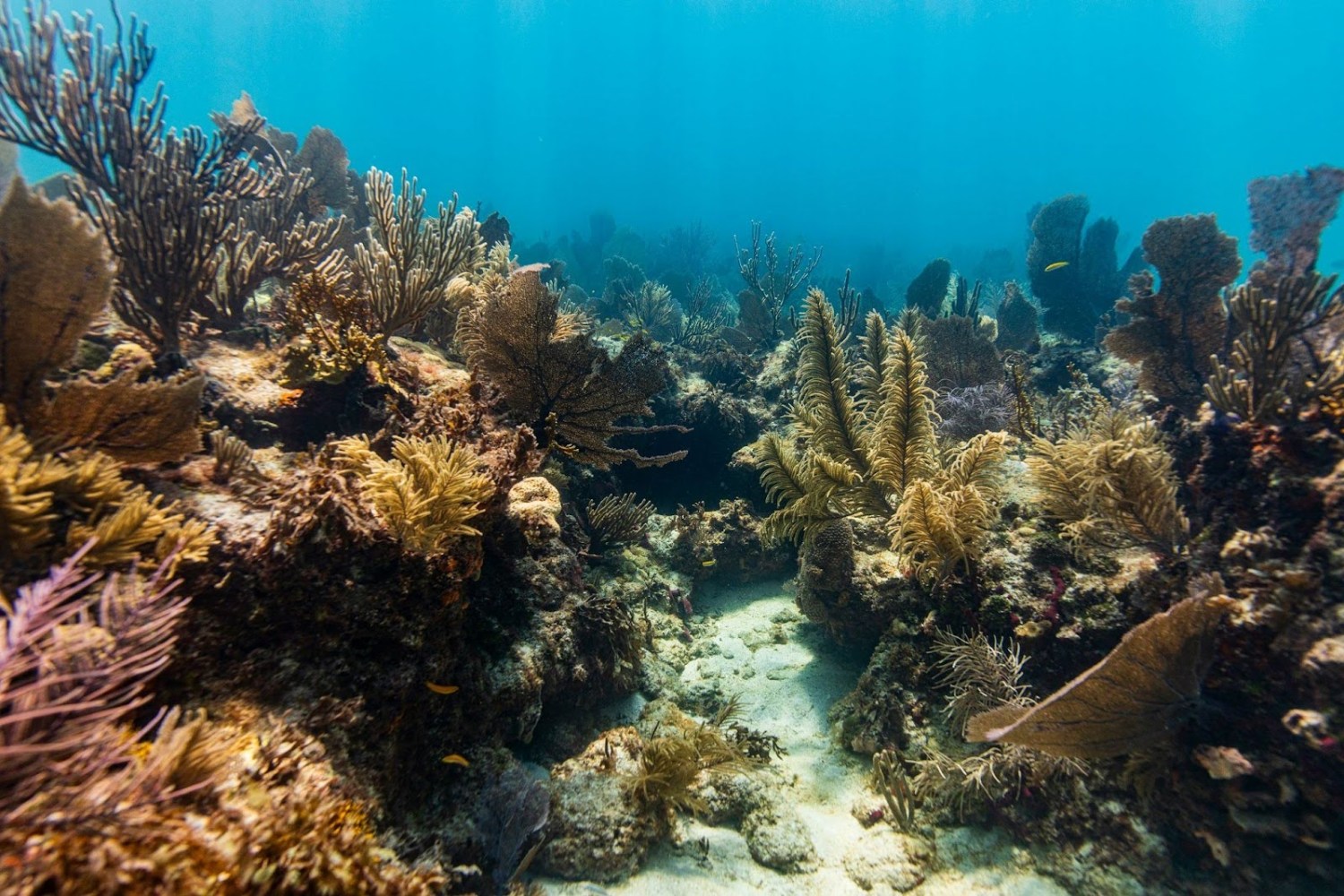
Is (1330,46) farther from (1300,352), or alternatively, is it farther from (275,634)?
(275,634)

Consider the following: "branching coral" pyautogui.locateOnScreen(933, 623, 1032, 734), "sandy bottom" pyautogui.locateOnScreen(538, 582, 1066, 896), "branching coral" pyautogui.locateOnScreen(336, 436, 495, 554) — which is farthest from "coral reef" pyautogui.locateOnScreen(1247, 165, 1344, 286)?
"branching coral" pyautogui.locateOnScreen(336, 436, 495, 554)

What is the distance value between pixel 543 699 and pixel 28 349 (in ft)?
10.3

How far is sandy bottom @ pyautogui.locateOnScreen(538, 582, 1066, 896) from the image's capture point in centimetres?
313

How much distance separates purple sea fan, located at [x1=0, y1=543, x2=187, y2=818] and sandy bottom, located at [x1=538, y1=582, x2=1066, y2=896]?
Result: 2373 millimetres

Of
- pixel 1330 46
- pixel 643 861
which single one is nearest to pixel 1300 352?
pixel 643 861

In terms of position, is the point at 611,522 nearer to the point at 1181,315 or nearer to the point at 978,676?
the point at 978,676

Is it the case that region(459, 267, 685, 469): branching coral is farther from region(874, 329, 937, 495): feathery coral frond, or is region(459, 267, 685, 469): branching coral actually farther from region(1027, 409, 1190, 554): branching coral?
region(1027, 409, 1190, 554): branching coral

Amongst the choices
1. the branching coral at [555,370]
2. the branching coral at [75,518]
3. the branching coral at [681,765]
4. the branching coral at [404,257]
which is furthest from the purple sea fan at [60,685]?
the branching coral at [404,257]

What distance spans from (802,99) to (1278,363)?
126 meters

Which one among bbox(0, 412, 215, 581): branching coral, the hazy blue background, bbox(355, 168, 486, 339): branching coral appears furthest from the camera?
the hazy blue background

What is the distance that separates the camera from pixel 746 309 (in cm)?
1262

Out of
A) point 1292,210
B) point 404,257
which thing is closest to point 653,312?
point 404,257

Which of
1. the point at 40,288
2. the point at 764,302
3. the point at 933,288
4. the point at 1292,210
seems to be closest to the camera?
the point at 40,288

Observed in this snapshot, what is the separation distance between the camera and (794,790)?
393 centimetres
